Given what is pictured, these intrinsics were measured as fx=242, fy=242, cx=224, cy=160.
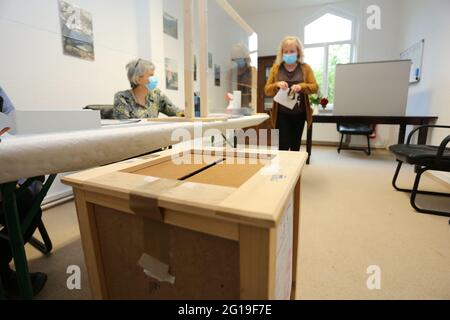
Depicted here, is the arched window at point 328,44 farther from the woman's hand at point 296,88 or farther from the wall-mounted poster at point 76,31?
the wall-mounted poster at point 76,31

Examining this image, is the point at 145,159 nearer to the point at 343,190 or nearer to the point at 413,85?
the point at 343,190

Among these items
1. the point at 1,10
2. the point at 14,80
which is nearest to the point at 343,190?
the point at 14,80

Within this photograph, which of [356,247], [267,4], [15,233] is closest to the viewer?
[15,233]

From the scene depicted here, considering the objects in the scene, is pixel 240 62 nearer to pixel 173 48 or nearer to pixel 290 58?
pixel 290 58

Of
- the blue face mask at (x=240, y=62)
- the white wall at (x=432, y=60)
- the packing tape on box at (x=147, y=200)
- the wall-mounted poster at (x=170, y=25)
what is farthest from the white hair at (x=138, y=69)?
the white wall at (x=432, y=60)

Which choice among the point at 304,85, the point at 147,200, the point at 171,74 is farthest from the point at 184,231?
the point at 171,74

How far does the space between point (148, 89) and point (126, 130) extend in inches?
51.7

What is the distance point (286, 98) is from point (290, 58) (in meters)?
0.35

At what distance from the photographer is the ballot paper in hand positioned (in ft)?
6.03

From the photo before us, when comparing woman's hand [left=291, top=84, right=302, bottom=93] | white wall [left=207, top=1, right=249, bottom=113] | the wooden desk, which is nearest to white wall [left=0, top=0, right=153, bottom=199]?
white wall [left=207, top=1, right=249, bottom=113]

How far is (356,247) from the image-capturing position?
1.17 metres

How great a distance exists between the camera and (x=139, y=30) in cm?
242

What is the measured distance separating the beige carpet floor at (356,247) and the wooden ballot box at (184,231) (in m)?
0.52

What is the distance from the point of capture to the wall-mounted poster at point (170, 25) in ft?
8.89
